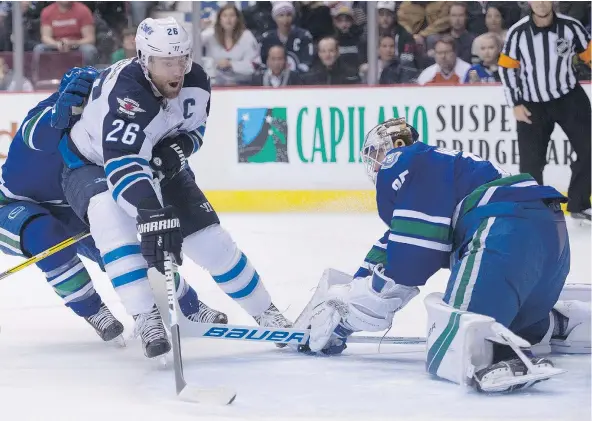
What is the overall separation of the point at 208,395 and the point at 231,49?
473cm

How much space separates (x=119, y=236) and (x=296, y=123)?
155 inches

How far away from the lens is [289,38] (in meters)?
7.34

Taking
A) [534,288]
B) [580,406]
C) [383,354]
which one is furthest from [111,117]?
[580,406]

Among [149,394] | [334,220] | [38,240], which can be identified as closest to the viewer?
[149,394]

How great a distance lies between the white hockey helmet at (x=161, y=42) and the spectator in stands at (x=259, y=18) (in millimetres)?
4051

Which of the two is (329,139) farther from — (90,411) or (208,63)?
(90,411)

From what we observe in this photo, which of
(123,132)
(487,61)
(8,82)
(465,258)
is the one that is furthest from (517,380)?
(8,82)

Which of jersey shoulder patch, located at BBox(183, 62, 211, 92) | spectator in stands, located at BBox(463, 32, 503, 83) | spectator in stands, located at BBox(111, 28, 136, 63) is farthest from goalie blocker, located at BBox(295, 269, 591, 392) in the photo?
spectator in stands, located at BBox(111, 28, 136, 63)

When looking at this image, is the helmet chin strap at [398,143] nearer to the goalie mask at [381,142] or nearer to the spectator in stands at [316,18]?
the goalie mask at [381,142]

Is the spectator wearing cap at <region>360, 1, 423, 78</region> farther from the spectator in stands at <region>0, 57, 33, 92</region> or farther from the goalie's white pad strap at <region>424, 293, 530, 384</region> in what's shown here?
the goalie's white pad strap at <region>424, 293, 530, 384</region>

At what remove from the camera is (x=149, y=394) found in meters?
2.96

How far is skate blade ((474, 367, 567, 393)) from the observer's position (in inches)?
109

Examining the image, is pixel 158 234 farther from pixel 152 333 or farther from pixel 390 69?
pixel 390 69

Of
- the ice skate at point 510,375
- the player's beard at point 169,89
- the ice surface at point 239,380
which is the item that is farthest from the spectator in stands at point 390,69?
the ice skate at point 510,375
